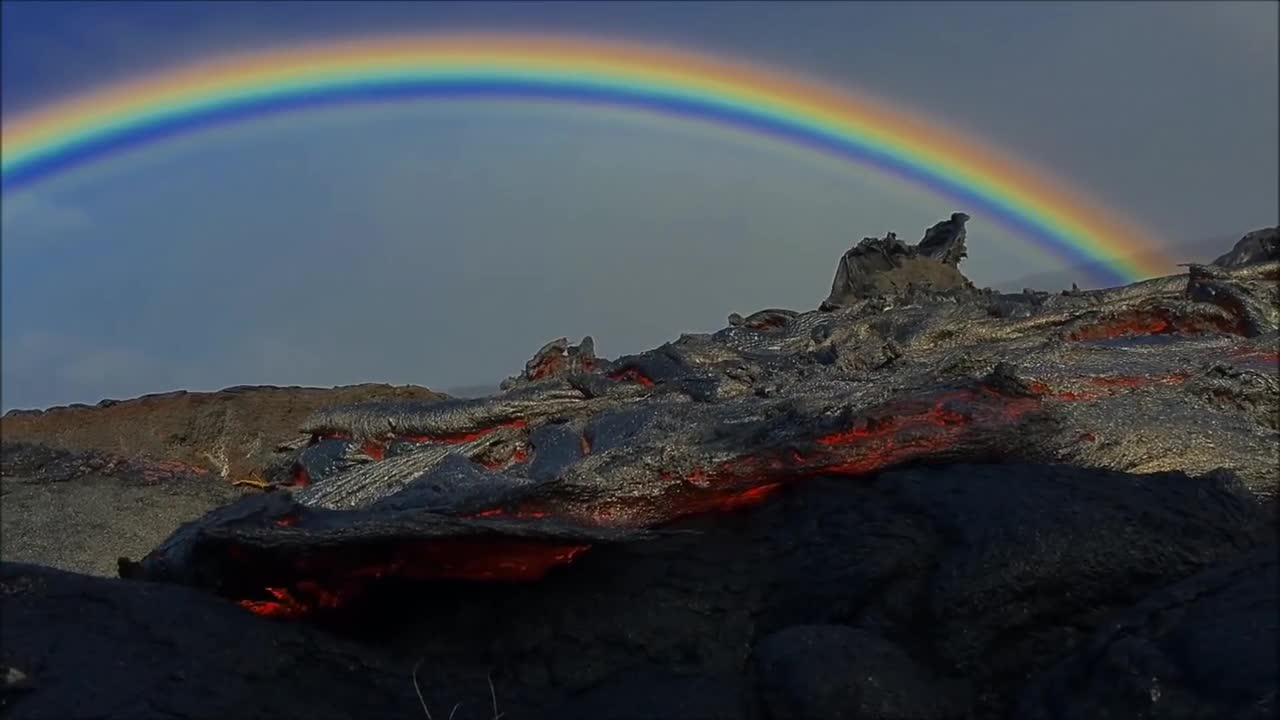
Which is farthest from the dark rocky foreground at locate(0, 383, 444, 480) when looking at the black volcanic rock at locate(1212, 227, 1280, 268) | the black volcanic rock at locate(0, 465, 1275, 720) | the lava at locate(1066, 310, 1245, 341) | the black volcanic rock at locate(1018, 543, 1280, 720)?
the black volcanic rock at locate(1018, 543, 1280, 720)

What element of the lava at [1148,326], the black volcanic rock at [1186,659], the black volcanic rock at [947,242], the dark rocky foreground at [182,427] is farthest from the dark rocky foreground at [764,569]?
the dark rocky foreground at [182,427]

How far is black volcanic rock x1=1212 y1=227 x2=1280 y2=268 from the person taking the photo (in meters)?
5.14

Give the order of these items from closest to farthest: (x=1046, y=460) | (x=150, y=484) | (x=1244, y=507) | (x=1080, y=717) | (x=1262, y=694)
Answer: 1. (x=1262, y=694)
2. (x=1080, y=717)
3. (x=1244, y=507)
4. (x=1046, y=460)
5. (x=150, y=484)

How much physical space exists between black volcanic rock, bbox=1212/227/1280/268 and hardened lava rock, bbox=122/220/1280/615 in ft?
1.36

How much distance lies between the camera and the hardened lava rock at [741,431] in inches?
130

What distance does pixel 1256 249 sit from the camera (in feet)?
17.2

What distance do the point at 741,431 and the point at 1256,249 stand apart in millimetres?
3011

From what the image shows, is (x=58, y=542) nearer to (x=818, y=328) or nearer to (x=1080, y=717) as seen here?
(x=818, y=328)

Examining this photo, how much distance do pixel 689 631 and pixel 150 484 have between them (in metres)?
3.69

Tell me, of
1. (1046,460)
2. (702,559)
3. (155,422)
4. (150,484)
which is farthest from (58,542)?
(1046,460)

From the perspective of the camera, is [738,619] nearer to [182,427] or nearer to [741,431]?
[741,431]

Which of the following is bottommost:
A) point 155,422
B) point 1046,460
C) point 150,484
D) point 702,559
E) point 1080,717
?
point 1080,717

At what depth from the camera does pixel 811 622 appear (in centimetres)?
319

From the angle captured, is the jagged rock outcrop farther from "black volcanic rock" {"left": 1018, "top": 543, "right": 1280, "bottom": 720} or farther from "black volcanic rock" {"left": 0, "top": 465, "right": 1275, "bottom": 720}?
"black volcanic rock" {"left": 1018, "top": 543, "right": 1280, "bottom": 720}
